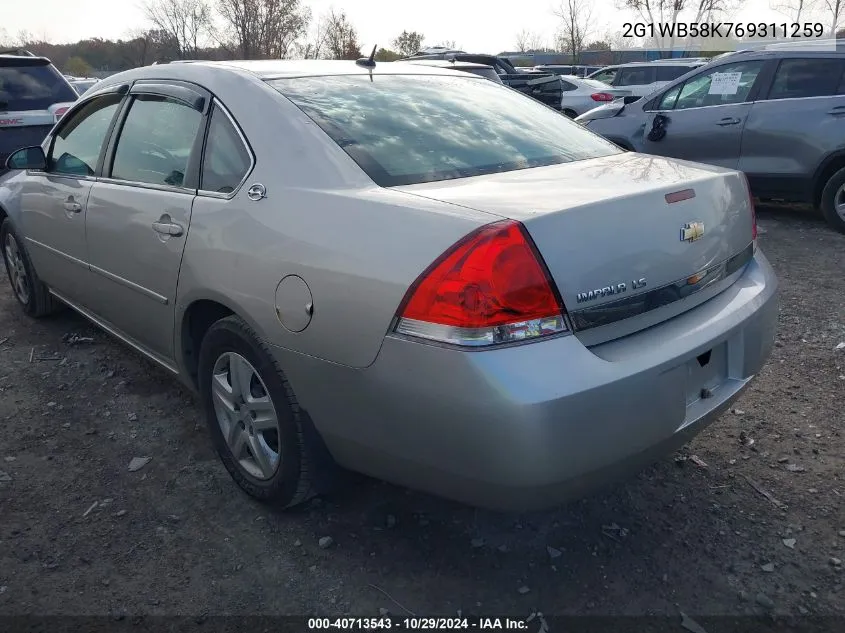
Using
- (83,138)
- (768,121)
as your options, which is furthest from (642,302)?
(768,121)

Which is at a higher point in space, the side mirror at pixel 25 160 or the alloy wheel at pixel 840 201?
the side mirror at pixel 25 160

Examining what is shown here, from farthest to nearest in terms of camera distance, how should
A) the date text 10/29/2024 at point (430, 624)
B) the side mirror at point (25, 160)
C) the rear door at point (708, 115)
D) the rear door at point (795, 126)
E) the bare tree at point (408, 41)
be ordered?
the bare tree at point (408, 41) → the rear door at point (708, 115) → the rear door at point (795, 126) → the side mirror at point (25, 160) → the date text 10/29/2024 at point (430, 624)

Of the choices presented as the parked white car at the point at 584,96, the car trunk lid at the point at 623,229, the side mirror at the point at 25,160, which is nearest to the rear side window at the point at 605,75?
the parked white car at the point at 584,96

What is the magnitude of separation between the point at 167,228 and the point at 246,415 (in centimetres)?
81

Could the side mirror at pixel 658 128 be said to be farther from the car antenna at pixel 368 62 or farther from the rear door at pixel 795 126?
the car antenna at pixel 368 62

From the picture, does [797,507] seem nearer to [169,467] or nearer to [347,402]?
[347,402]

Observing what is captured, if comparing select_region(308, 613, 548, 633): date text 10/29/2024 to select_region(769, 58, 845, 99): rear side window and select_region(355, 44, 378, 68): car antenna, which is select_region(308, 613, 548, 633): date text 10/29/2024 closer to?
select_region(355, 44, 378, 68): car antenna

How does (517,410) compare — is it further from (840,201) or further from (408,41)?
(408,41)

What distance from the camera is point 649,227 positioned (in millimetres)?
2225

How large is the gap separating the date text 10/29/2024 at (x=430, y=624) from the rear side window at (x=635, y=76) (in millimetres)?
16737

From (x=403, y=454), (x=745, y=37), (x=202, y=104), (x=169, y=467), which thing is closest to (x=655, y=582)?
(x=403, y=454)

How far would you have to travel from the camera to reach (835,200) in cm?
664

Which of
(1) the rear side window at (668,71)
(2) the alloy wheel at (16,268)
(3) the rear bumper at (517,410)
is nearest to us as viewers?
(3) the rear bumper at (517,410)

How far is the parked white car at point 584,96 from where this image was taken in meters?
A: 16.1
